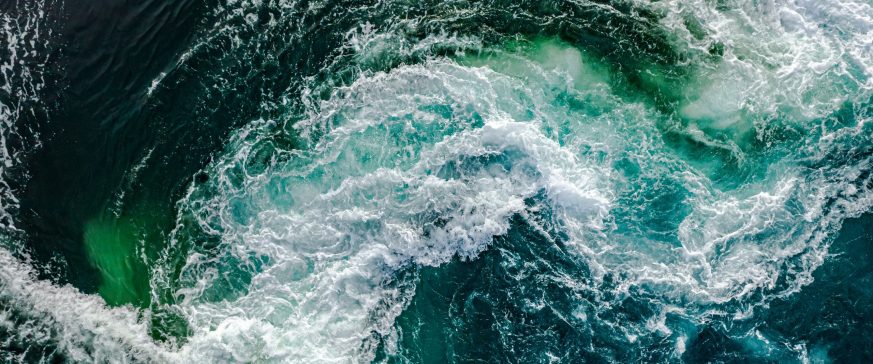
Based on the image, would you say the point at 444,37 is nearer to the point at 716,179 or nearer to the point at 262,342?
the point at 716,179

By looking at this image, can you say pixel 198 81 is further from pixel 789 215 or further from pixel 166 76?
pixel 789 215

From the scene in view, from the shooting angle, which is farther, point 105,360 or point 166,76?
point 166,76

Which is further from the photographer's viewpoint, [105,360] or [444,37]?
[444,37]

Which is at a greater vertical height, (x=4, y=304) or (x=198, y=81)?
(x=198, y=81)

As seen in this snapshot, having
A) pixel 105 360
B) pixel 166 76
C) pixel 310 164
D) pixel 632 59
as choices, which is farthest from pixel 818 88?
A: pixel 105 360

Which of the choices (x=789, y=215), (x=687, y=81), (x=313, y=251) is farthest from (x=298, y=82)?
(x=789, y=215)

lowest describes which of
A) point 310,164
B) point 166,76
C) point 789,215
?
point 789,215
